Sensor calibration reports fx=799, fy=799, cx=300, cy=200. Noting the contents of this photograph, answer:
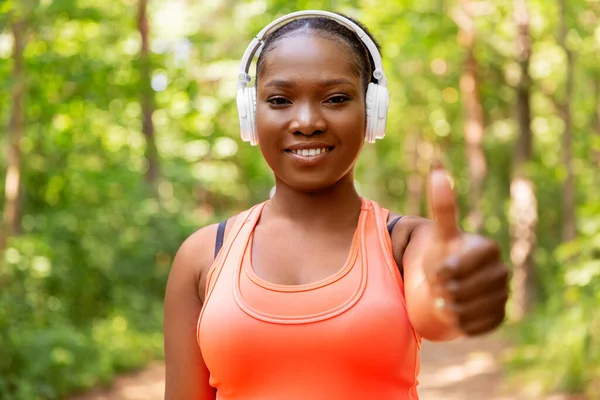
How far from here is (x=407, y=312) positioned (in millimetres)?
1818

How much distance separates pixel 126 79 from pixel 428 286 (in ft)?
22.3

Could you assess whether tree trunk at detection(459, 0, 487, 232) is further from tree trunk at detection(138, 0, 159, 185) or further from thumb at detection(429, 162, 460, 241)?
thumb at detection(429, 162, 460, 241)

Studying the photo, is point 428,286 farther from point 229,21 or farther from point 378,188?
point 378,188

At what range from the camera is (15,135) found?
747 centimetres

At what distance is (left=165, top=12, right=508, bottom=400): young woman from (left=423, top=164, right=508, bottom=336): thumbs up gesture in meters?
0.18

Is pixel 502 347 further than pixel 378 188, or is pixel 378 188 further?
pixel 378 188

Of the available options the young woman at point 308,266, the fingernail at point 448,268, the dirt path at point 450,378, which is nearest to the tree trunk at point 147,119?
the dirt path at point 450,378

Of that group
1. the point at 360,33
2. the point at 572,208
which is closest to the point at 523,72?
the point at 572,208

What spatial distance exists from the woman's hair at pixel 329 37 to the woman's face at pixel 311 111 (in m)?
0.02

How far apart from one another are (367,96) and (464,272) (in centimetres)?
74

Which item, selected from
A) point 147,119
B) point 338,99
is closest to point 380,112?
point 338,99

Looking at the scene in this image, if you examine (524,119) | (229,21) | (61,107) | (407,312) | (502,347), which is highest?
(229,21)

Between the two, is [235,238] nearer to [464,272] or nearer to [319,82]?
[319,82]

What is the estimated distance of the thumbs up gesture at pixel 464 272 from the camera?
1.40m
